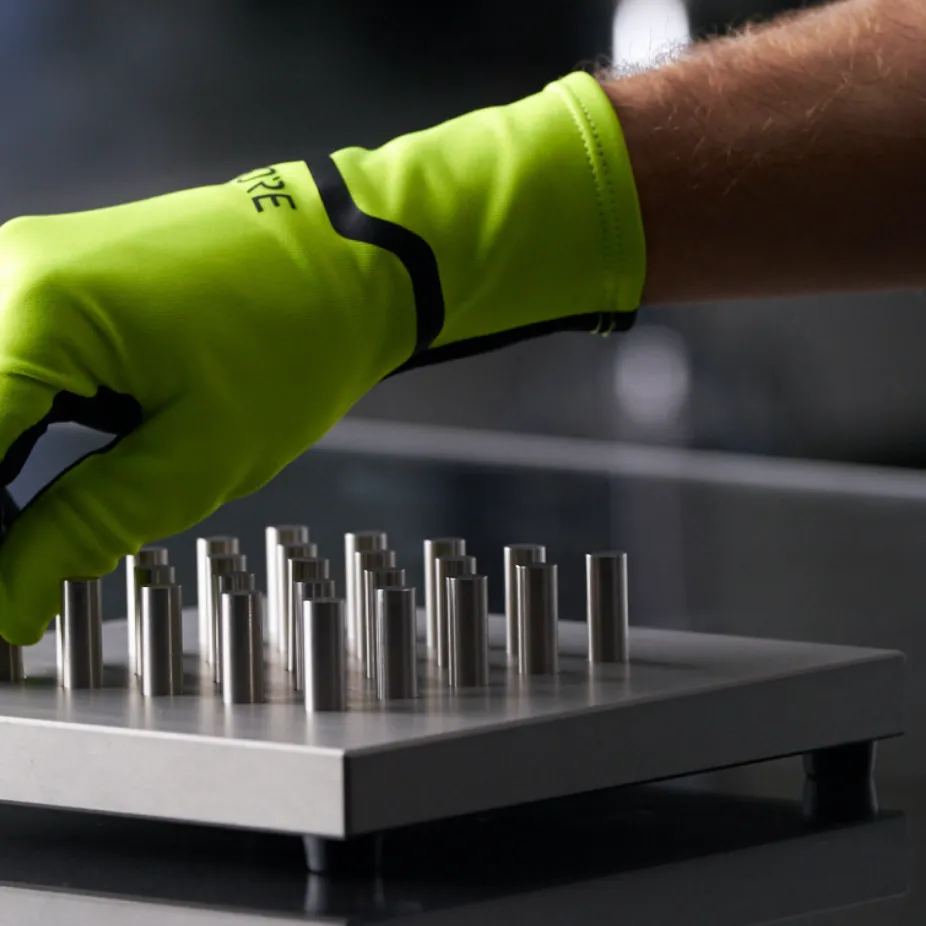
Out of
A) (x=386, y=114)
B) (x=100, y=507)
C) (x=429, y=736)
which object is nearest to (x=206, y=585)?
(x=100, y=507)

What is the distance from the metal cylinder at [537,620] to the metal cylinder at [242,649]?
110 mm

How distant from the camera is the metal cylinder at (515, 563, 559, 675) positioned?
2.15 ft

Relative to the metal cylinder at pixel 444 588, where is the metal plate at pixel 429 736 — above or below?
below

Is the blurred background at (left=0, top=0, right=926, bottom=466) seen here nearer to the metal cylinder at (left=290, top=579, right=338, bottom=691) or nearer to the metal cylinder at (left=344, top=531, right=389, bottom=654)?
the metal cylinder at (left=344, top=531, right=389, bottom=654)

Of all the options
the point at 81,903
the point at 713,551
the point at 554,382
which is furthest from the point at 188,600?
the point at 554,382

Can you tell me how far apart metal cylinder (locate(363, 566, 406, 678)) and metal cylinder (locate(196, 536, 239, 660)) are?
3.1 inches

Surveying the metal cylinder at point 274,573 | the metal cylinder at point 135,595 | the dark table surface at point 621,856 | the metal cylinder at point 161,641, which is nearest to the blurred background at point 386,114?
the dark table surface at point 621,856

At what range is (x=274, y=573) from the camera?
82 centimetres

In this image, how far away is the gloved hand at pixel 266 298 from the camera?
0.65m

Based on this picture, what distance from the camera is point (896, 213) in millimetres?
709

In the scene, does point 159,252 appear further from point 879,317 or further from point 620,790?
point 879,317

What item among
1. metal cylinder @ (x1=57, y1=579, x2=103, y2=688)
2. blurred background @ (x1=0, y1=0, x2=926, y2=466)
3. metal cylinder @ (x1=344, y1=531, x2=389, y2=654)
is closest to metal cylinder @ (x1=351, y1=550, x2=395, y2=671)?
metal cylinder @ (x1=344, y1=531, x2=389, y2=654)

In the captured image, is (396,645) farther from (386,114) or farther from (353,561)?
(386,114)

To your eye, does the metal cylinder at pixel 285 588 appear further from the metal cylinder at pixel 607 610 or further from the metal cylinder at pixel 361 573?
the metal cylinder at pixel 607 610
